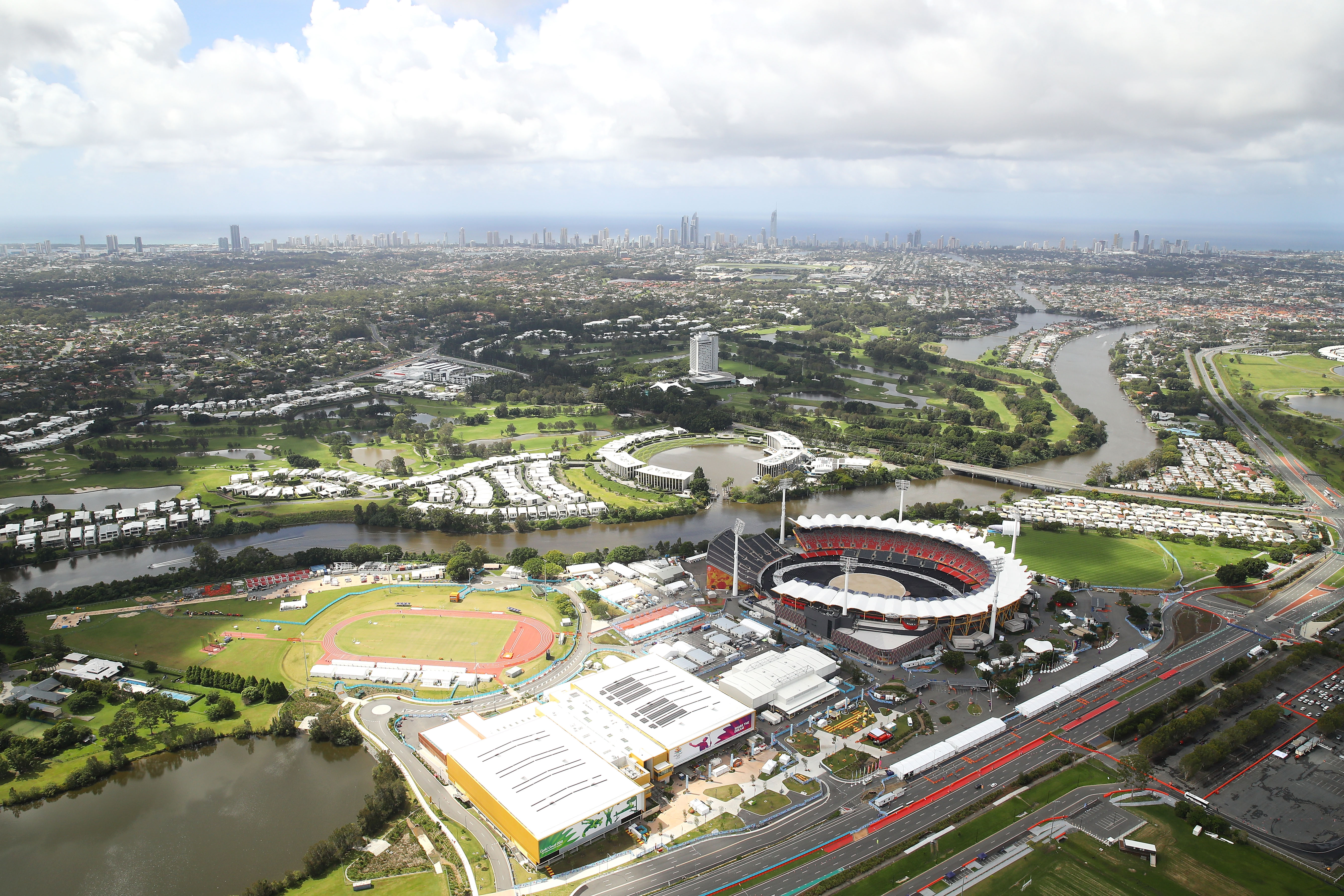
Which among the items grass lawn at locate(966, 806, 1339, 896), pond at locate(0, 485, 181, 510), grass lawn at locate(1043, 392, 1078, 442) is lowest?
grass lawn at locate(966, 806, 1339, 896)

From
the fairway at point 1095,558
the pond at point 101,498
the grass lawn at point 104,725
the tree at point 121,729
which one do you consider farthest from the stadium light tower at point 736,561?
the pond at point 101,498

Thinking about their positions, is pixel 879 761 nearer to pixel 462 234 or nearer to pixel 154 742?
pixel 154 742

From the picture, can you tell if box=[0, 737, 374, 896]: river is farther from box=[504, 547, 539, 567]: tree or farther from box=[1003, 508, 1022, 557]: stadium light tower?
box=[1003, 508, 1022, 557]: stadium light tower

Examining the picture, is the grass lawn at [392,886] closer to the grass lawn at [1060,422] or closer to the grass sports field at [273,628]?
the grass sports field at [273,628]

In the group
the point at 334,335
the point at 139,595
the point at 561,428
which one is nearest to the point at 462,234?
the point at 334,335

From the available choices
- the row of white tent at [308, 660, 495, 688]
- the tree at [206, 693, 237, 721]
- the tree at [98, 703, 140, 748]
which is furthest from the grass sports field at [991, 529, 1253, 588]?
the tree at [98, 703, 140, 748]

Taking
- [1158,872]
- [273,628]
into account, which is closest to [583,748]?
[1158,872]
